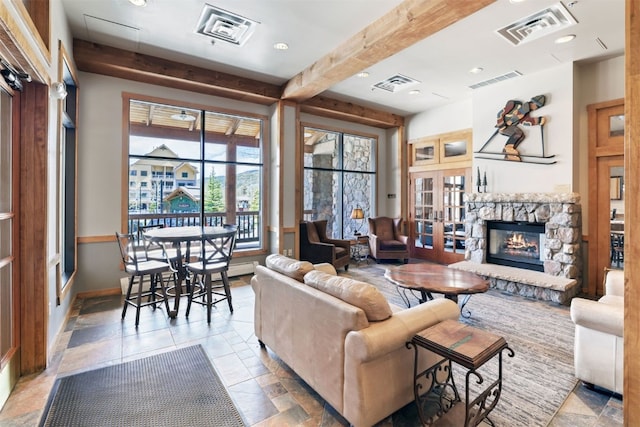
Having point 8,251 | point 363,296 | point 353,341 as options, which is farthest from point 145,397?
point 363,296

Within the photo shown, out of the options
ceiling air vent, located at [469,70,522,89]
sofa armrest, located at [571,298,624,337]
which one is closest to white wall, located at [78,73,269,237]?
sofa armrest, located at [571,298,624,337]

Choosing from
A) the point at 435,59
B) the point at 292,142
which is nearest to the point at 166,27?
the point at 292,142

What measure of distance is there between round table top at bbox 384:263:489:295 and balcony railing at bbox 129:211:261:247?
9.87 ft

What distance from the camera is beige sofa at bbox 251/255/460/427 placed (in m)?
1.67

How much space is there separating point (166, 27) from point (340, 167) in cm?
423

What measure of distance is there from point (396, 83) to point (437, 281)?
3.56m

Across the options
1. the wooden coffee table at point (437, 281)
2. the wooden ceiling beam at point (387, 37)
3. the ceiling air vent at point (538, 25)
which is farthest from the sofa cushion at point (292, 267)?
the ceiling air vent at point (538, 25)

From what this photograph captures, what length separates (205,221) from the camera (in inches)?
206

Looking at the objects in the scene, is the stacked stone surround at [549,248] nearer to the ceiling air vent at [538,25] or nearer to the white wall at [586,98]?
the white wall at [586,98]

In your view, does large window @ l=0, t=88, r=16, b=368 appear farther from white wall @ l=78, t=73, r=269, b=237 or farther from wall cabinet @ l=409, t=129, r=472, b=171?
wall cabinet @ l=409, t=129, r=472, b=171

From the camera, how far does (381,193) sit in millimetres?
7449

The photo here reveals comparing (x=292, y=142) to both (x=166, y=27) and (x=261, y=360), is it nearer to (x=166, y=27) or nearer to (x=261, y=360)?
(x=166, y=27)

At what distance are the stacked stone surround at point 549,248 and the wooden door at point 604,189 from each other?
8.3 inches

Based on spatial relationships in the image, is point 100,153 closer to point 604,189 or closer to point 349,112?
point 349,112
